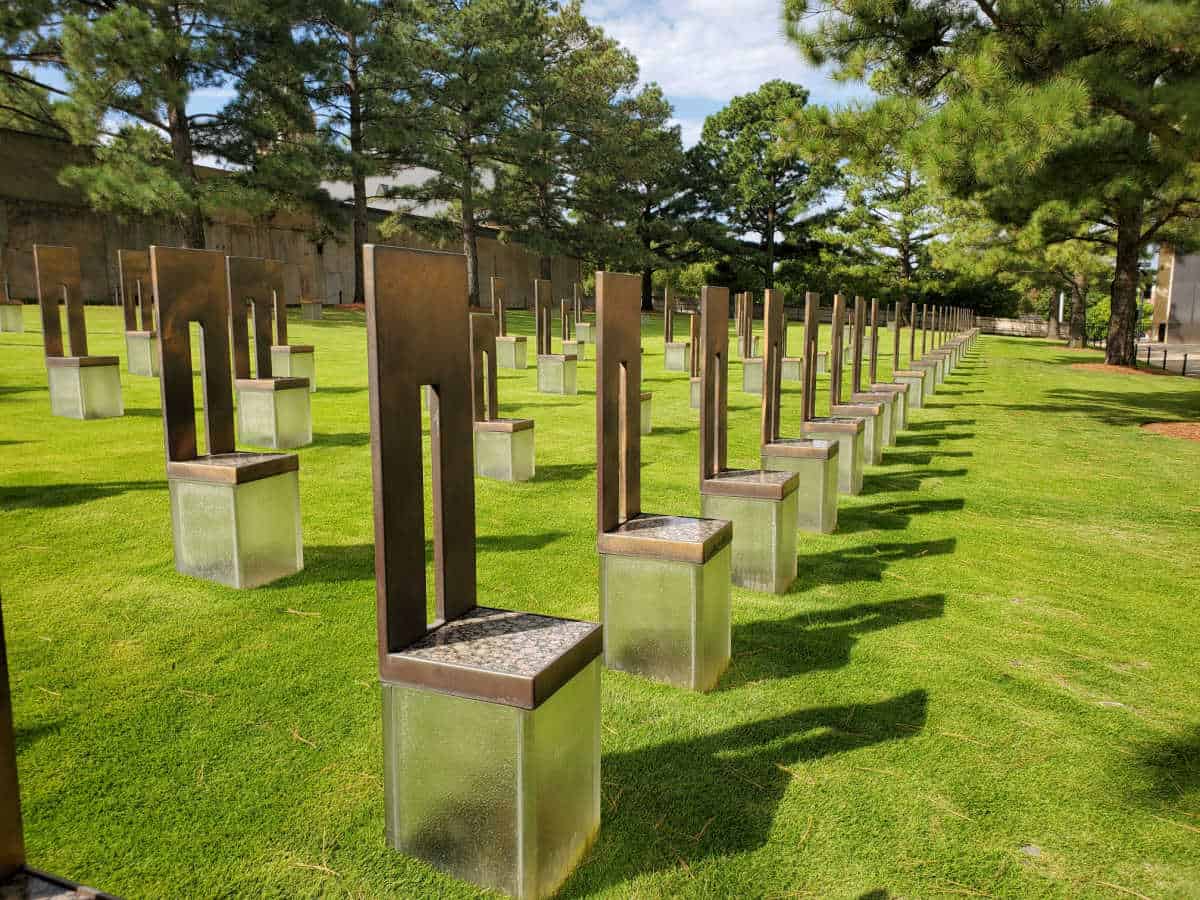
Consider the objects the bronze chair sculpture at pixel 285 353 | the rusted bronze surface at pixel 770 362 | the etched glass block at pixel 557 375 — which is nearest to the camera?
the rusted bronze surface at pixel 770 362

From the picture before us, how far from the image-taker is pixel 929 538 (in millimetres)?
5297

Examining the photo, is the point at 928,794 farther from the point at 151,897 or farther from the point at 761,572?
the point at 151,897

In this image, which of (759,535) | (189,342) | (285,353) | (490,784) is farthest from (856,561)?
(285,353)

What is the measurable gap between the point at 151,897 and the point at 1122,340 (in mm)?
25321

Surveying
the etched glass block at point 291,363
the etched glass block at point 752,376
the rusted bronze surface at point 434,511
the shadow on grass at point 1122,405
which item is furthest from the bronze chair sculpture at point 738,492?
the shadow on grass at point 1122,405

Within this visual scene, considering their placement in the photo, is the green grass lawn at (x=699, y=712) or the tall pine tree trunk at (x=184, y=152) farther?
the tall pine tree trunk at (x=184, y=152)

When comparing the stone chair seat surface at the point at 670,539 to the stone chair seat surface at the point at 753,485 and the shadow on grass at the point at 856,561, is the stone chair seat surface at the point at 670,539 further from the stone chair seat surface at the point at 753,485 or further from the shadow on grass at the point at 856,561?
the shadow on grass at the point at 856,561

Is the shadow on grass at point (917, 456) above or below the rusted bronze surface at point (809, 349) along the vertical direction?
below

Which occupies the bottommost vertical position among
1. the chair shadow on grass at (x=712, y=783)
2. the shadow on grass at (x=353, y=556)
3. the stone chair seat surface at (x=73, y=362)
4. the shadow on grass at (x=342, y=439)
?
the chair shadow on grass at (x=712, y=783)

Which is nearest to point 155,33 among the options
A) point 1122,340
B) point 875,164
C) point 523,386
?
point 523,386

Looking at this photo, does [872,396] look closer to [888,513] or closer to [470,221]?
[888,513]

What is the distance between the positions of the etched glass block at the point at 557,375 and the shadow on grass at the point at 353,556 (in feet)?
21.3

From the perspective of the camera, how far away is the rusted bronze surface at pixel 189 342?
3691 millimetres

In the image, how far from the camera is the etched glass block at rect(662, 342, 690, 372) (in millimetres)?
15055
